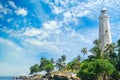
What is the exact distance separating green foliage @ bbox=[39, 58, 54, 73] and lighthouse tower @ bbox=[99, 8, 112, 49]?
56.7 meters

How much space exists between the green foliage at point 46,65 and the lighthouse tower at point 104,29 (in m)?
56.7

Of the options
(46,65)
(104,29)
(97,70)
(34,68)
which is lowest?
(97,70)

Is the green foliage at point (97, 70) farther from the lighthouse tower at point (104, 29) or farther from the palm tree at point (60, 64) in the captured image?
the palm tree at point (60, 64)

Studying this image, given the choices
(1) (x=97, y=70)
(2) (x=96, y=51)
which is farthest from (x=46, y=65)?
(1) (x=97, y=70)

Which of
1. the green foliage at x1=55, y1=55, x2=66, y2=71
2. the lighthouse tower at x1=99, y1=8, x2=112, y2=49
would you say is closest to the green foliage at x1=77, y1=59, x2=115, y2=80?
the lighthouse tower at x1=99, y1=8, x2=112, y2=49

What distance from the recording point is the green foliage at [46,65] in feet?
501

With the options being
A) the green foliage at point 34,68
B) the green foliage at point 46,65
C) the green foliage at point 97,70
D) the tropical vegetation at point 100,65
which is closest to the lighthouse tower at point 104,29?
the tropical vegetation at point 100,65

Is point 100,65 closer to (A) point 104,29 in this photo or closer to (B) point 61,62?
(A) point 104,29

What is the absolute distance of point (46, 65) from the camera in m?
155

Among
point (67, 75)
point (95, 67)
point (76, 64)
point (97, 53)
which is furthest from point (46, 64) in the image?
point (95, 67)

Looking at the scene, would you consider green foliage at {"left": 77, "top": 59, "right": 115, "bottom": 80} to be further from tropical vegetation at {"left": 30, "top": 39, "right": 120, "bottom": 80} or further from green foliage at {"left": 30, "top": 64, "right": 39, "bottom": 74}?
green foliage at {"left": 30, "top": 64, "right": 39, "bottom": 74}

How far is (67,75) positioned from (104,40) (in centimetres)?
1814

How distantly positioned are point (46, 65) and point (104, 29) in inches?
2389

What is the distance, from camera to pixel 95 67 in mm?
68688
